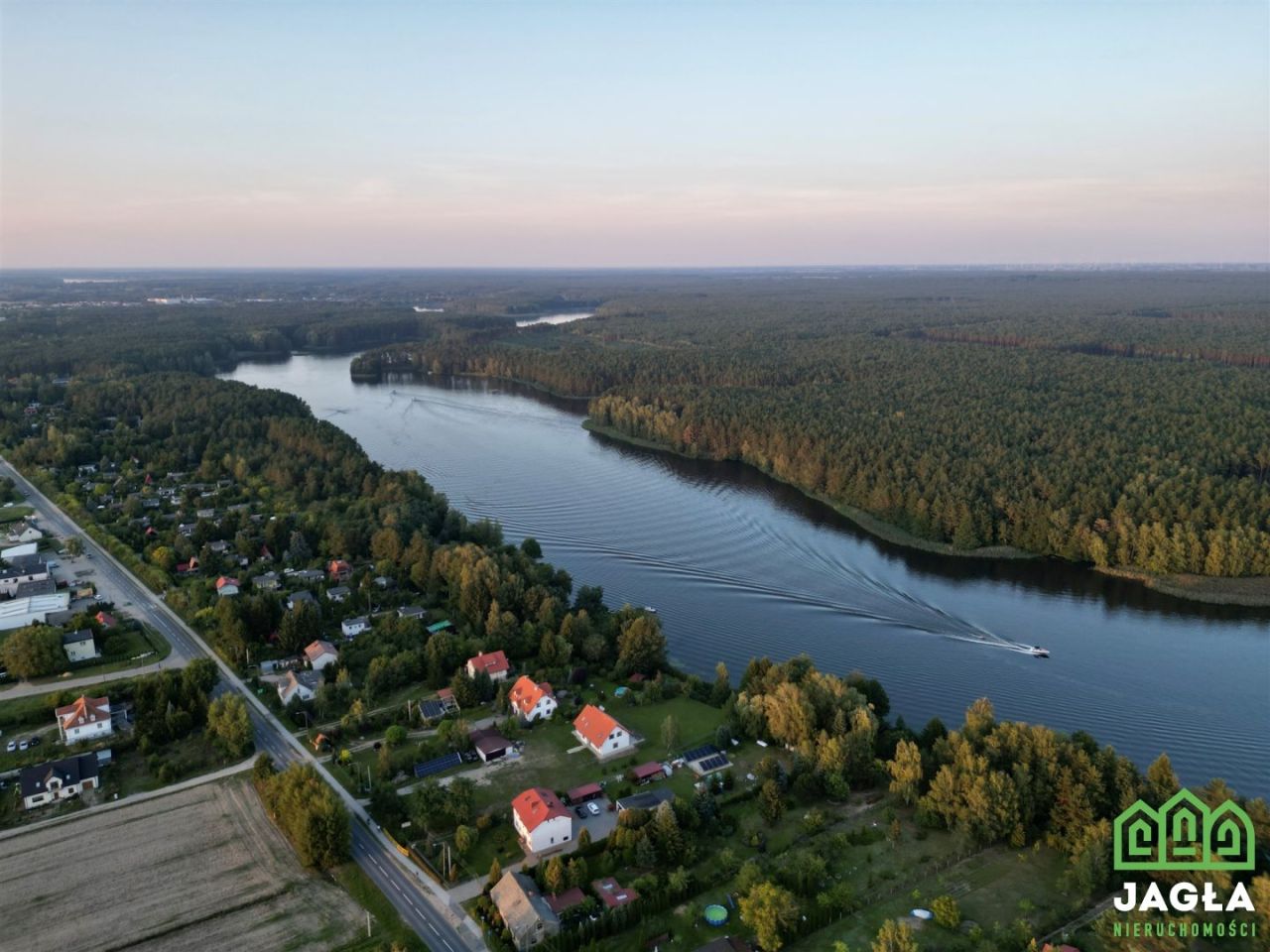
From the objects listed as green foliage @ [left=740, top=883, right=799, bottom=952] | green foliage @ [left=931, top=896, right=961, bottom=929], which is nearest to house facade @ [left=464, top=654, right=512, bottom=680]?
green foliage @ [left=740, top=883, right=799, bottom=952]

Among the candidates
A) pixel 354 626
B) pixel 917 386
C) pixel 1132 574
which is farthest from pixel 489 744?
pixel 917 386

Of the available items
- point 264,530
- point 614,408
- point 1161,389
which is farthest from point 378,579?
point 1161,389

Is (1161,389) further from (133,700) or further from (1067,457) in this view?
(133,700)

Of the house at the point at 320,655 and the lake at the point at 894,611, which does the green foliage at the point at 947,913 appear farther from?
the house at the point at 320,655

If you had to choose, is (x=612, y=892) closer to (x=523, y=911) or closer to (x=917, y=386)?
(x=523, y=911)

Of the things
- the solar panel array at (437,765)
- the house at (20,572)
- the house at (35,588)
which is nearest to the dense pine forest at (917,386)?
the house at (20,572)

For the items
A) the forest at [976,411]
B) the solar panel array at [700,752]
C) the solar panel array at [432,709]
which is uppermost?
the forest at [976,411]

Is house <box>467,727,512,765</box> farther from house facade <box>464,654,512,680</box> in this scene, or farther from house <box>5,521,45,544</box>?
house <box>5,521,45,544</box>
